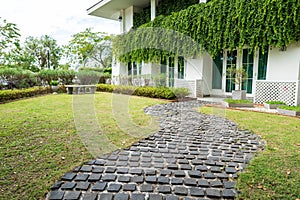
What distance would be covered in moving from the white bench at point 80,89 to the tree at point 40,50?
16.2m

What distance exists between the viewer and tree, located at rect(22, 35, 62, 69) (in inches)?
974

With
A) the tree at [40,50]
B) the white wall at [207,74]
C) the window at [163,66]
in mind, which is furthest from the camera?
the tree at [40,50]

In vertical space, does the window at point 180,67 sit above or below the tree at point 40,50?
below

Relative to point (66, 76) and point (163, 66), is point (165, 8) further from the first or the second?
point (66, 76)

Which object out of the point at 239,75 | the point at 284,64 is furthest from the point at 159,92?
the point at 284,64

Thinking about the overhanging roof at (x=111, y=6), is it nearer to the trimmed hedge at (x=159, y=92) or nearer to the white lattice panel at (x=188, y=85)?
the trimmed hedge at (x=159, y=92)

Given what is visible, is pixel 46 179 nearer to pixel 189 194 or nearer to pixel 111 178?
pixel 111 178

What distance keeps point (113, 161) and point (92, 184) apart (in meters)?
0.58

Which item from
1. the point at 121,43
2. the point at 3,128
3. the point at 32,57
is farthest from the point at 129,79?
the point at 32,57

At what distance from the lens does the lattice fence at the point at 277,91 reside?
22.3 feet

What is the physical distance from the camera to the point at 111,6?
14.5 metres

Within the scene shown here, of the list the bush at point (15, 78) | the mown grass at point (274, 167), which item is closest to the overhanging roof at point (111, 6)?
the bush at point (15, 78)

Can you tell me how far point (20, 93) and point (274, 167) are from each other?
10.1m

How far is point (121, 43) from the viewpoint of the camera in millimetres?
13945
